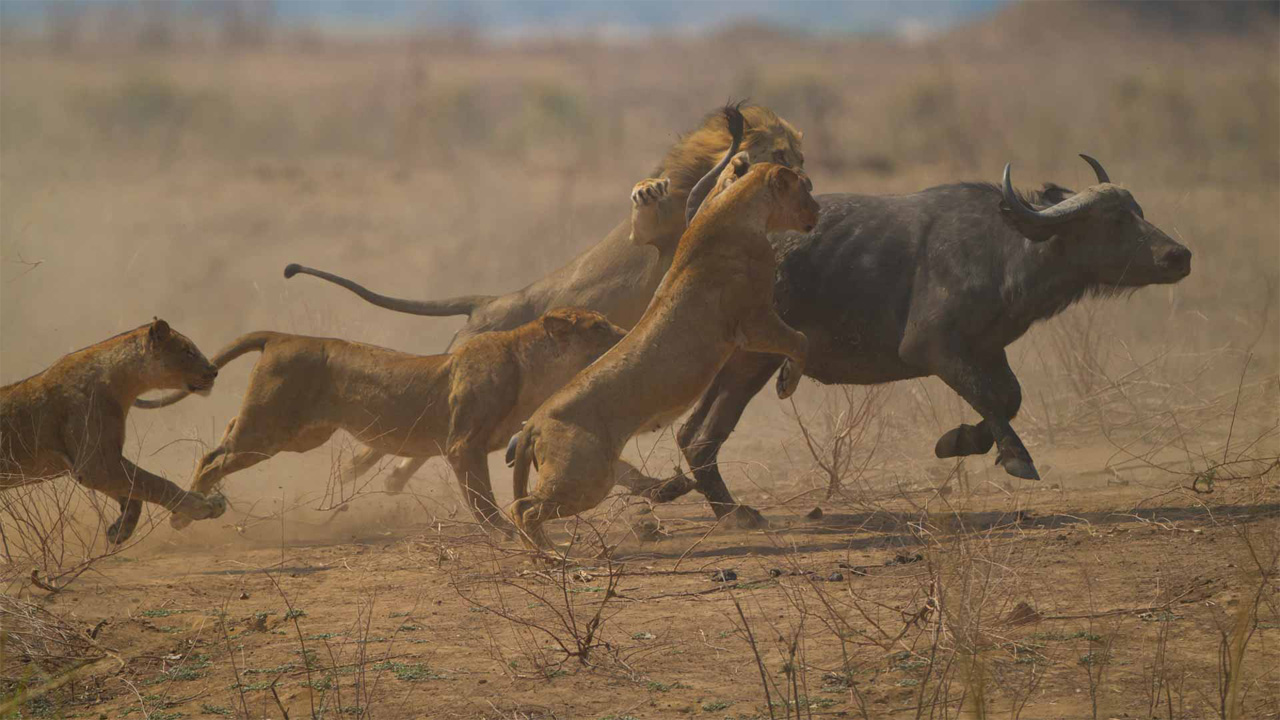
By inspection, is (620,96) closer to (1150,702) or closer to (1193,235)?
(1193,235)

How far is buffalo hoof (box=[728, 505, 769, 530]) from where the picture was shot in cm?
783

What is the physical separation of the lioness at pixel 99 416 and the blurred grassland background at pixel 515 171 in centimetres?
70

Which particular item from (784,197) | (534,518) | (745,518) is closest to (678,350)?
(784,197)

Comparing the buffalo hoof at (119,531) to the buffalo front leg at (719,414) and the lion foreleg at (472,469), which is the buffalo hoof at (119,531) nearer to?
the lion foreleg at (472,469)

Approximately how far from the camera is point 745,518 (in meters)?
7.85

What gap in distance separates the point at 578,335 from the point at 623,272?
56.6 inches

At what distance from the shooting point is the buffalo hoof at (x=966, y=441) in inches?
319

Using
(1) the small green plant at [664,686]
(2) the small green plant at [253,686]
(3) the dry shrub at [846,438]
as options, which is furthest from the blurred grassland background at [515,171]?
(2) the small green plant at [253,686]

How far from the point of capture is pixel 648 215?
886 cm

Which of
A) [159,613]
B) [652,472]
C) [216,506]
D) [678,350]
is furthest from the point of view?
[652,472]

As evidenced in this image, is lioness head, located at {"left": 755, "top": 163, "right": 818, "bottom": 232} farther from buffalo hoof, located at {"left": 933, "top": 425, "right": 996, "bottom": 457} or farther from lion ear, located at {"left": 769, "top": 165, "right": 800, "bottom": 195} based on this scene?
buffalo hoof, located at {"left": 933, "top": 425, "right": 996, "bottom": 457}

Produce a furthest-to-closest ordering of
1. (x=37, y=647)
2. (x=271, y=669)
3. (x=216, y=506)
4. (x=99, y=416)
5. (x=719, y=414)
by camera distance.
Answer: (x=719, y=414) → (x=216, y=506) → (x=99, y=416) → (x=37, y=647) → (x=271, y=669)

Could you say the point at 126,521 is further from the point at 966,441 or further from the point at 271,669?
the point at 966,441

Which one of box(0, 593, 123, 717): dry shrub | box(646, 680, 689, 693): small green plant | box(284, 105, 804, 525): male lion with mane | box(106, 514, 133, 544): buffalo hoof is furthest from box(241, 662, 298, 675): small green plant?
box(284, 105, 804, 525): male lion with mane
